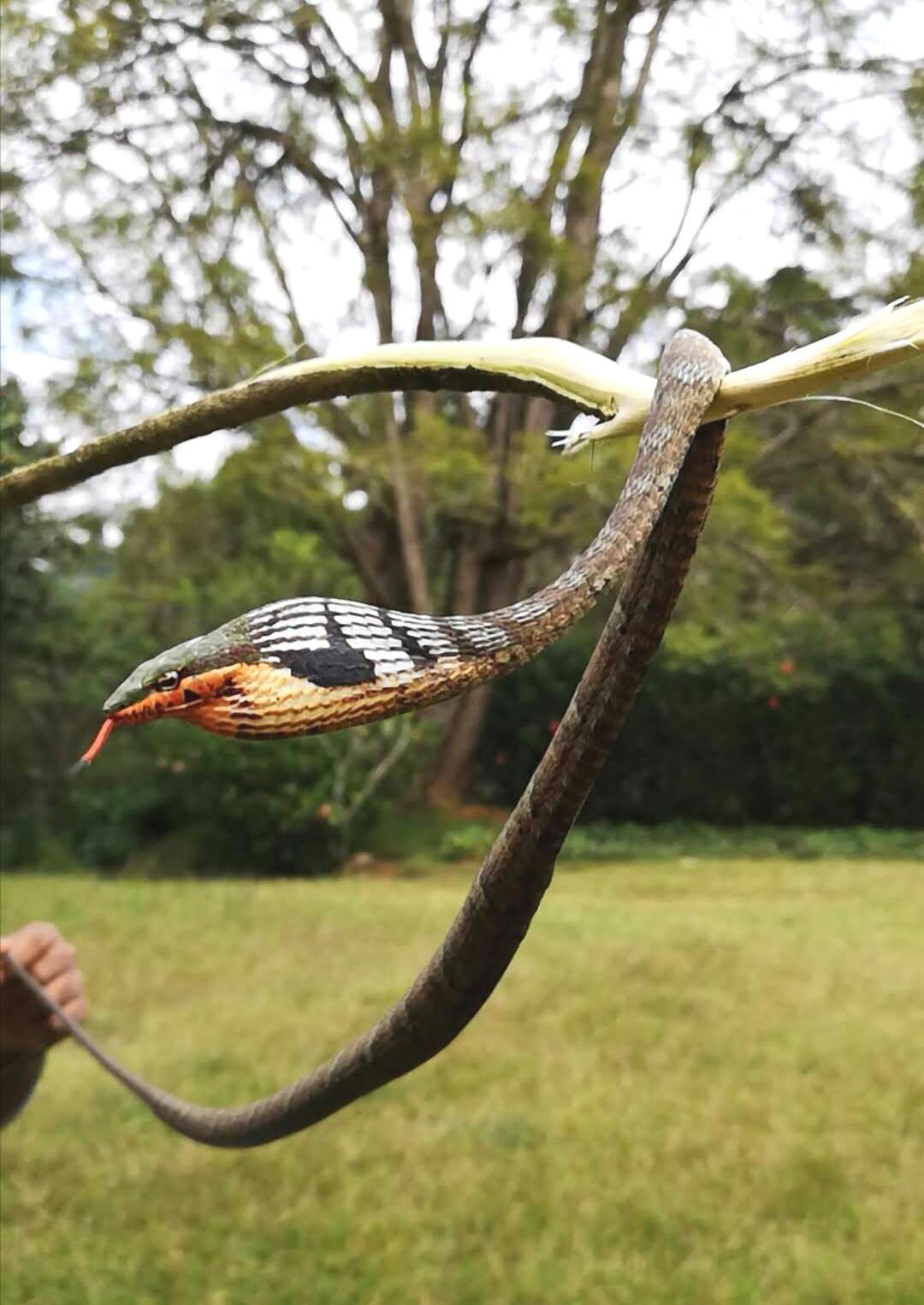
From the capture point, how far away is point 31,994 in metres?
1.40

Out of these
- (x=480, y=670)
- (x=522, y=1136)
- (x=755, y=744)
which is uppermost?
(x=480, y=670)

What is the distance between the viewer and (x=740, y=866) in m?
5.82

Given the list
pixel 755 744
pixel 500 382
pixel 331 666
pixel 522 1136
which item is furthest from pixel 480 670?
pixel 755 744

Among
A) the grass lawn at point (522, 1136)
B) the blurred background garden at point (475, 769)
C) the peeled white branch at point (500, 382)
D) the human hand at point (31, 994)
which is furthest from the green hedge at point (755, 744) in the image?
the peeled white branch at point (500, 382)

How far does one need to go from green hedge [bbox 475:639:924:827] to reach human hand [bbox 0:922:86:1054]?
6247mm

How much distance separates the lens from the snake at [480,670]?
49 centimetres

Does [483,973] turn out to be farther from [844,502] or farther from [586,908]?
[844,502]

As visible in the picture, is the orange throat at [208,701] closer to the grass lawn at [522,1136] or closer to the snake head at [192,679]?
the snake head at [192,679]

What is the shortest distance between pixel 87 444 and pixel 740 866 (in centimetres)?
541

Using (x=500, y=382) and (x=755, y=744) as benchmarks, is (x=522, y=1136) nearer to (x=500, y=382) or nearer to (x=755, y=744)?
(x=500, y=382)

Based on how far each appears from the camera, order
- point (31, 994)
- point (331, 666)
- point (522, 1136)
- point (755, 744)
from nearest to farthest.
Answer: point (331, 666)
point (31, 994)
point (522, 1136)
point (755, 744)

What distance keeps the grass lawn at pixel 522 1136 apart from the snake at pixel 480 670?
1139mm

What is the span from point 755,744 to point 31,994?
689 centimetres

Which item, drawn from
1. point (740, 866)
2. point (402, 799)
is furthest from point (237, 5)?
point (740, 866)
